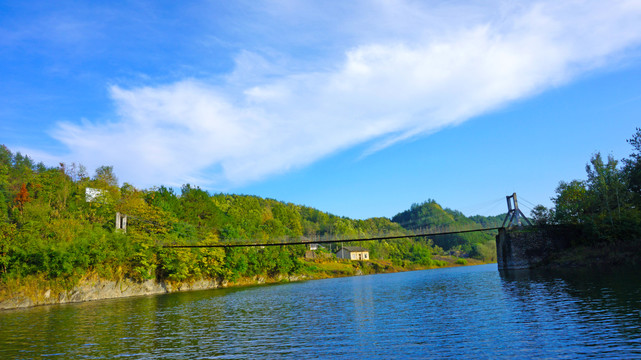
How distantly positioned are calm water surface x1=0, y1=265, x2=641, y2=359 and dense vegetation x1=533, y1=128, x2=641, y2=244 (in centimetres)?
2787

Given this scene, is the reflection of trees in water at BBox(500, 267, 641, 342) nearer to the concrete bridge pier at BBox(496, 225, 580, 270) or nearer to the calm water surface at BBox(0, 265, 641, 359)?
the calm water surface at BBox(0, 265, 641, 359)

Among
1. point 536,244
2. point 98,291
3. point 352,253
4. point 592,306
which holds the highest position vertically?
point 536,244

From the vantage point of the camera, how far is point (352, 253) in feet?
445

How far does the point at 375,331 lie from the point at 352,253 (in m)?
118

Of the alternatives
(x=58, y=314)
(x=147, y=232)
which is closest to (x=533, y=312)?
(x=58, y=314)

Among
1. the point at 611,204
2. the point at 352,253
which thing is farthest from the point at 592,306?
the point at 352,253

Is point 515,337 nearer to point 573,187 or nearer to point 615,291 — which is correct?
point 615,291

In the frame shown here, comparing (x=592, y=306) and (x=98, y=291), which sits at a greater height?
(x=592, y=306)

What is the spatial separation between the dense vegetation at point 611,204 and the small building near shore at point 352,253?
83.0 metres

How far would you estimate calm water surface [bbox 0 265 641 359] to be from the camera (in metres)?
14.6

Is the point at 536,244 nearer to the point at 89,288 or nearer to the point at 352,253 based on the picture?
the point at 89,288

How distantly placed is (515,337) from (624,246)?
157ft

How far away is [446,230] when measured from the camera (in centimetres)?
6109

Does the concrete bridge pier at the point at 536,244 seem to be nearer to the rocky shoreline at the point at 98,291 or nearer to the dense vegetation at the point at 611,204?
the dense vegetation at the point at 611,204
